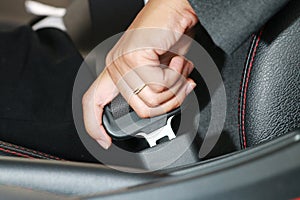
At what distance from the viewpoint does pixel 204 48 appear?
0.71 meters

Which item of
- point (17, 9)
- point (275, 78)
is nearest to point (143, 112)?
point (275, 78)

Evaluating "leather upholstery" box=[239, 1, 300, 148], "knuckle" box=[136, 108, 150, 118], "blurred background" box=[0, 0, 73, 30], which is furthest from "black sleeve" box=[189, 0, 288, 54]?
"blurred background" box=[0, 0, 73, 30]

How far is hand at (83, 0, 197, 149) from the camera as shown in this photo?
62 cm

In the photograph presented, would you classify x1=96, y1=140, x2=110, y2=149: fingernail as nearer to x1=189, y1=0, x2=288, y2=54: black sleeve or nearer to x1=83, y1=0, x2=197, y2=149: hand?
x1=83, y1=0, x2=197, y2=149: hand

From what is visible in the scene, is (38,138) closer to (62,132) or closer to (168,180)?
(62,132)

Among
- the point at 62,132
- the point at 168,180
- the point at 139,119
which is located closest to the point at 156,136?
the point at 139,119

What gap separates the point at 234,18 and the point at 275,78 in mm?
97

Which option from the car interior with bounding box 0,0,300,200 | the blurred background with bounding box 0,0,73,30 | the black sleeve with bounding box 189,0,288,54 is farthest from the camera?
the blurred background with bounding box 0,0,73,30

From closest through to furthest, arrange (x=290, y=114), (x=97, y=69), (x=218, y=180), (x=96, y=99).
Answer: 1. (x=218, y=180)
2. (x=290, y=114)
3. (x=96, y=99)
4. (x=97, y=69)

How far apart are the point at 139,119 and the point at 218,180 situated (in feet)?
0.97

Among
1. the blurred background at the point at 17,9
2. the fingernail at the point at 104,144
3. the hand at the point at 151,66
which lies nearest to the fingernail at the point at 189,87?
the hand at the point at 151,66

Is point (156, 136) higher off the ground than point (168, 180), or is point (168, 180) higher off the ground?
point (168, 180)

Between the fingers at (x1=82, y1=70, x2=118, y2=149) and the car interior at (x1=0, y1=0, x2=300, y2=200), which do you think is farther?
the fingers at (x1=82, y1=70, x2=118, y2=149)

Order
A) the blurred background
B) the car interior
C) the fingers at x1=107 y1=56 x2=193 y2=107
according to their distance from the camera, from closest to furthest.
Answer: the car interior < the fingers at x1=107 y1=56 x2=193 y2=107 < the blurred background
